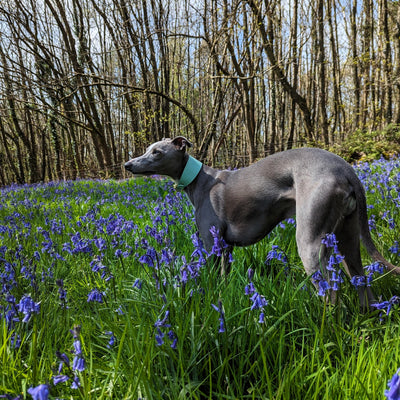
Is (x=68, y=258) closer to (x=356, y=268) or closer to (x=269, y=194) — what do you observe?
(x=269, y=194)

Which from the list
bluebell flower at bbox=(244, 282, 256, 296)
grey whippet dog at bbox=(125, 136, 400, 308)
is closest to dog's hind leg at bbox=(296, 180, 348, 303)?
grey whippet dog at bbox=(125, 136, 400, 308)

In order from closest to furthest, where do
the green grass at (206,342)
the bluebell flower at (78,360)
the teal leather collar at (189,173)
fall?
1. the bluebell flower at (78,360)
2. the green grass at (206,342)
3. the teal leather collar at (189,173)

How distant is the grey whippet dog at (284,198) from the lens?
7.09ft

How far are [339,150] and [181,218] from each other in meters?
9.03

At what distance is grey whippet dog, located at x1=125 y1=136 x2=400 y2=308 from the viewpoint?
7.09 ft

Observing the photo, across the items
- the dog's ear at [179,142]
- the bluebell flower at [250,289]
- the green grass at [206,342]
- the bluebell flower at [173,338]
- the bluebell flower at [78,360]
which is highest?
the dog's ear at [179,142]

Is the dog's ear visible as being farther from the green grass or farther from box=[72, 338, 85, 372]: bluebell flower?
box=[72, 338, 85, 372]: bluebell flower

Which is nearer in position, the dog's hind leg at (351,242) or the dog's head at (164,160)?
the dog's hind leg at (351,242)

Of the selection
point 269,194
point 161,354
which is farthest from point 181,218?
point 161,354

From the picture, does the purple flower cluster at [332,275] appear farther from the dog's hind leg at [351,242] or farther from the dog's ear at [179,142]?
the dog's ear at [179,142]

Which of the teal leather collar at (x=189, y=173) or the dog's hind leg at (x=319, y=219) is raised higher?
the teal leather collar at (x=189, y=173)

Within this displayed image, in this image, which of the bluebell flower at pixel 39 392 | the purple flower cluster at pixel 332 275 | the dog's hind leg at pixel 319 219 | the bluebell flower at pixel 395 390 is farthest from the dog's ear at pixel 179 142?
the bluebell flower at pixel 395 390

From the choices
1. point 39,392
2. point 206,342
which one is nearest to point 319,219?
point 206,342

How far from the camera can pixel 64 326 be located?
2055mm
